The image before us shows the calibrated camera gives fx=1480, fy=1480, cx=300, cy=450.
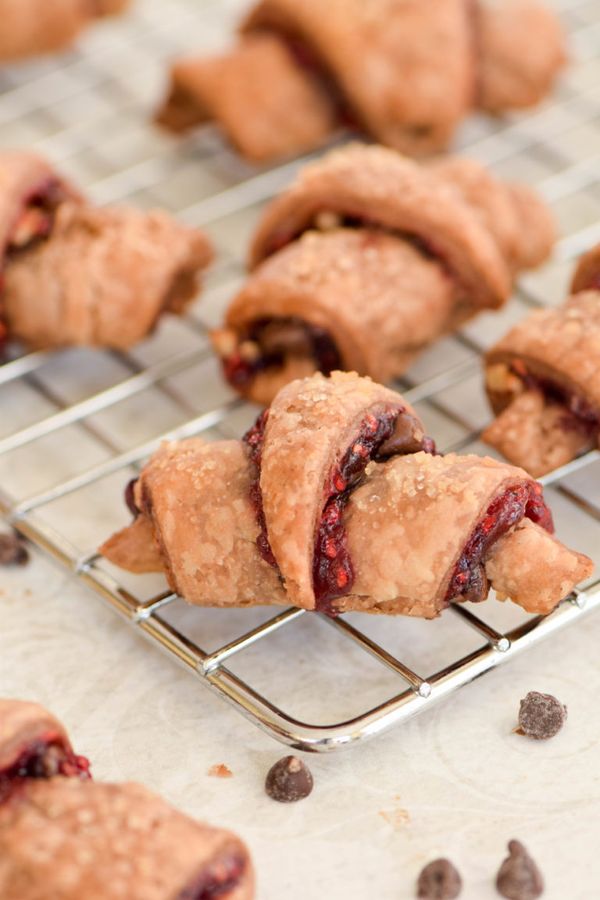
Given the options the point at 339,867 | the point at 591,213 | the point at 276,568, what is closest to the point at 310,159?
the point at 591,213

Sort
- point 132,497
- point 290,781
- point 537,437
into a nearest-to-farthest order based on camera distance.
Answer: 1. point 290,781
2. point 132,497
3. point 537,437

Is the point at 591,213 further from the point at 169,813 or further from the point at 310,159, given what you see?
the point at 169,813

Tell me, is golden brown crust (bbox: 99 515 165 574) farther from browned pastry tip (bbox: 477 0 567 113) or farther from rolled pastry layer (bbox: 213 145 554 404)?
browned pastry tip (bbox: 477 0 567 113)

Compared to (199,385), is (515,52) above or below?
above

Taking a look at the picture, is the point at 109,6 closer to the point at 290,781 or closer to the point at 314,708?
the point at 314,708

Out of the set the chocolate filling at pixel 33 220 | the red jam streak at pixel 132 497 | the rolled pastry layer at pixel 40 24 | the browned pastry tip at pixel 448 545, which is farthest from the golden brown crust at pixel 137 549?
the rolled pastry layer at pixel 40 24

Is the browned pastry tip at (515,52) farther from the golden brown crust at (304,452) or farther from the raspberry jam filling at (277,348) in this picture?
the golden brown crust at (304,452)

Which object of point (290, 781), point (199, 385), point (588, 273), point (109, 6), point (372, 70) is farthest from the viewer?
point (109, 6)

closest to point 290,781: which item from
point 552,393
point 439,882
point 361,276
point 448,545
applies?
point 439,882
